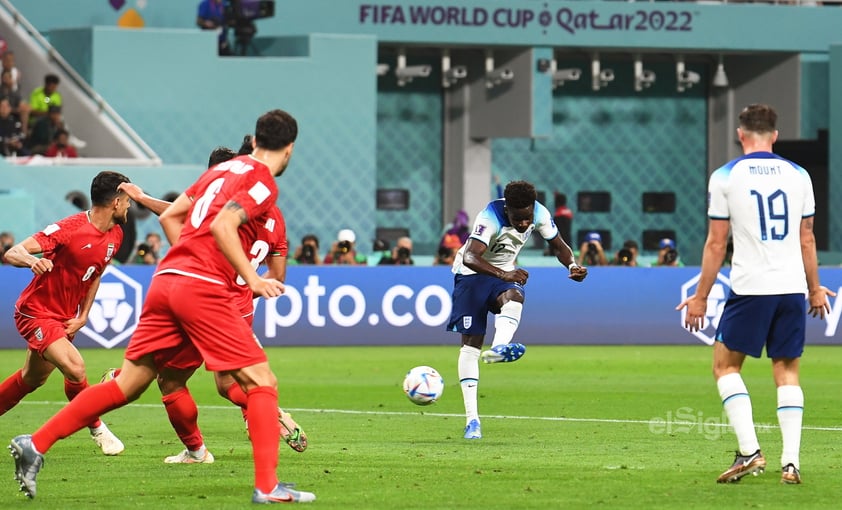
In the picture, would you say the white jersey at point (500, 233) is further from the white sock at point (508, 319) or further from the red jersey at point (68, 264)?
the red jersey at point (68, 264)

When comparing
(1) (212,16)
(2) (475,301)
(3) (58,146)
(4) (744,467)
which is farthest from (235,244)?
(1) (212,16)

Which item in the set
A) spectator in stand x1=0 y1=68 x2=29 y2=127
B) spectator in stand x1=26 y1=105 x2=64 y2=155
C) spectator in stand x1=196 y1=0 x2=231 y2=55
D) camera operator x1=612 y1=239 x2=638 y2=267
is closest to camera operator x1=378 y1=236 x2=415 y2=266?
camera operator x1=612 y1=239 x2=638 y2=267

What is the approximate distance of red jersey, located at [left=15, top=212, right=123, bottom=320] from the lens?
11.6 m

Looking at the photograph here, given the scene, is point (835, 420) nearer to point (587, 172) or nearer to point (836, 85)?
point (836, 85)

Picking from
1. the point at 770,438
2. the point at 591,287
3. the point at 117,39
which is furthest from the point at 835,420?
the point at 117,39

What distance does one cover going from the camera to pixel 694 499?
30.0 feet

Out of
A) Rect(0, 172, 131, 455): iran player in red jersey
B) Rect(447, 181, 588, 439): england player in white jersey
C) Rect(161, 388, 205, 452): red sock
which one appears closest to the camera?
Rect(161, 388, 205, 452): red sock

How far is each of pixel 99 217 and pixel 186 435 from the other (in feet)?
6.00

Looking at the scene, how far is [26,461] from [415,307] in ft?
52.9

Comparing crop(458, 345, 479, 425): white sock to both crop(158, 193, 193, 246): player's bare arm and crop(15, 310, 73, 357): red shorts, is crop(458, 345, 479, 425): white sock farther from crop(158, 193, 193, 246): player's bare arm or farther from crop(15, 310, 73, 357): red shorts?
crop(158, 193, 193, 246): player's bare arm

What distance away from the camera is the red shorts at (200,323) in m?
8.73

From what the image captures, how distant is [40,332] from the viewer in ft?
38.2

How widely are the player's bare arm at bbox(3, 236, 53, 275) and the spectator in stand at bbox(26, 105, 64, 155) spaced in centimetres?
2061

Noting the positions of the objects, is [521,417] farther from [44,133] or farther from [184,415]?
[44,133]
